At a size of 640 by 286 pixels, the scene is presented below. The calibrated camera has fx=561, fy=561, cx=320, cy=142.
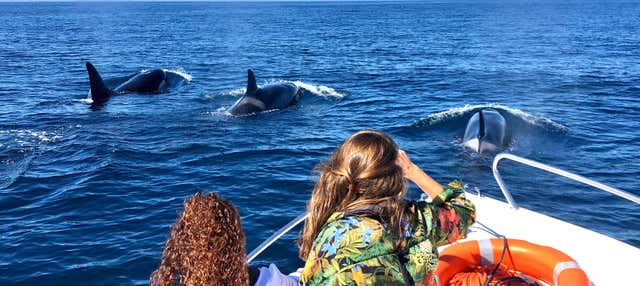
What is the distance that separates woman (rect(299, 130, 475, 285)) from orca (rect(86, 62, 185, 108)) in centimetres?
2146

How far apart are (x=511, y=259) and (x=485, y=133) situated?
11.4 meters

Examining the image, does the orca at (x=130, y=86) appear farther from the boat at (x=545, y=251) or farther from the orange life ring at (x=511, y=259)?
the orange life ring at (x=511, y=259)

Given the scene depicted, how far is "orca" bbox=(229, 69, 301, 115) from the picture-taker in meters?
21.5

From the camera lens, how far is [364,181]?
10.2ft

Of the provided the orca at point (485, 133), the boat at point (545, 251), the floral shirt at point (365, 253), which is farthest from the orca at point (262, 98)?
the floral shirt at point (365, 253)

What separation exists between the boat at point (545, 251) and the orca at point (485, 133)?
9380 millimetres

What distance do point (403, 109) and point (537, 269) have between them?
685 inches

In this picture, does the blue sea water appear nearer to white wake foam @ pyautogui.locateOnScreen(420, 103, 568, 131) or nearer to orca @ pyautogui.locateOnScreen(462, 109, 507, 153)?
white wake foam @ pyautogui.locateOnScreen(420, 103, 568, 131)

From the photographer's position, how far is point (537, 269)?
5.56 metres

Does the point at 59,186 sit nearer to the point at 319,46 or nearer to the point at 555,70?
the point at 555,70

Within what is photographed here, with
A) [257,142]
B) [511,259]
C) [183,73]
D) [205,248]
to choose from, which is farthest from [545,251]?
[183,73]

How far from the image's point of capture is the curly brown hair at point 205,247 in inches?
118

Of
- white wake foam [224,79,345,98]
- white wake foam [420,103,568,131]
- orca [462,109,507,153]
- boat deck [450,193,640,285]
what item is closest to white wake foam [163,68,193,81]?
white wake foam [224,79,345,98]

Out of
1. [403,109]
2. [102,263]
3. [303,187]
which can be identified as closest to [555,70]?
[403,109]
